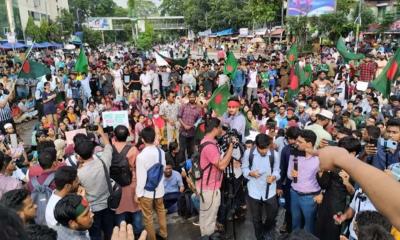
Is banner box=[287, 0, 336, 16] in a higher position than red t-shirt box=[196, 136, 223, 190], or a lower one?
higher

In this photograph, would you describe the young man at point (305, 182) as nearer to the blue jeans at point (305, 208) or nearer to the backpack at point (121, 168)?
the blue jeans at point (305, 208)

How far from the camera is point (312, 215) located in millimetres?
4316

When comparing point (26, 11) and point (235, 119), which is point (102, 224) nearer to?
point (235, 119)

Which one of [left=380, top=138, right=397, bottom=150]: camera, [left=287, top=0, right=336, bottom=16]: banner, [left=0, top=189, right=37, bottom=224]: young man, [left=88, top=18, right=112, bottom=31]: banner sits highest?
[left=88, top=18, right=112, bottom=31]: banner

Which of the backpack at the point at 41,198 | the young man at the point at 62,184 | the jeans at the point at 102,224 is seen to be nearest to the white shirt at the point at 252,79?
the jeans at the point at 102,224

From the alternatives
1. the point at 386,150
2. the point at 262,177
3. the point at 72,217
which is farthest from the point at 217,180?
the point at 72,217

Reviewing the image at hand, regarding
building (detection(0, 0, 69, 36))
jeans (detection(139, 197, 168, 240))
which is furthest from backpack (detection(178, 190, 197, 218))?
building (detection(0, 0, 69, 36))

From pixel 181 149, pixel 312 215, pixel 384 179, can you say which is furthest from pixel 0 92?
pixel 384 179

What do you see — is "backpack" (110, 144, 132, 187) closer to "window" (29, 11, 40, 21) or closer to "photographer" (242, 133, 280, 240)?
"photographer" (242, 133, 280, 240)

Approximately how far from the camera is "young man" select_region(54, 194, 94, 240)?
261cm

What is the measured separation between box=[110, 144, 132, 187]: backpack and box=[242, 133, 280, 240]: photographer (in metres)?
1.40

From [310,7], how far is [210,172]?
27.9m

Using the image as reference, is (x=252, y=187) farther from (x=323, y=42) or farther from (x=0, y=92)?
(x=323, y=42)

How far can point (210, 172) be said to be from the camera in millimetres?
4277
